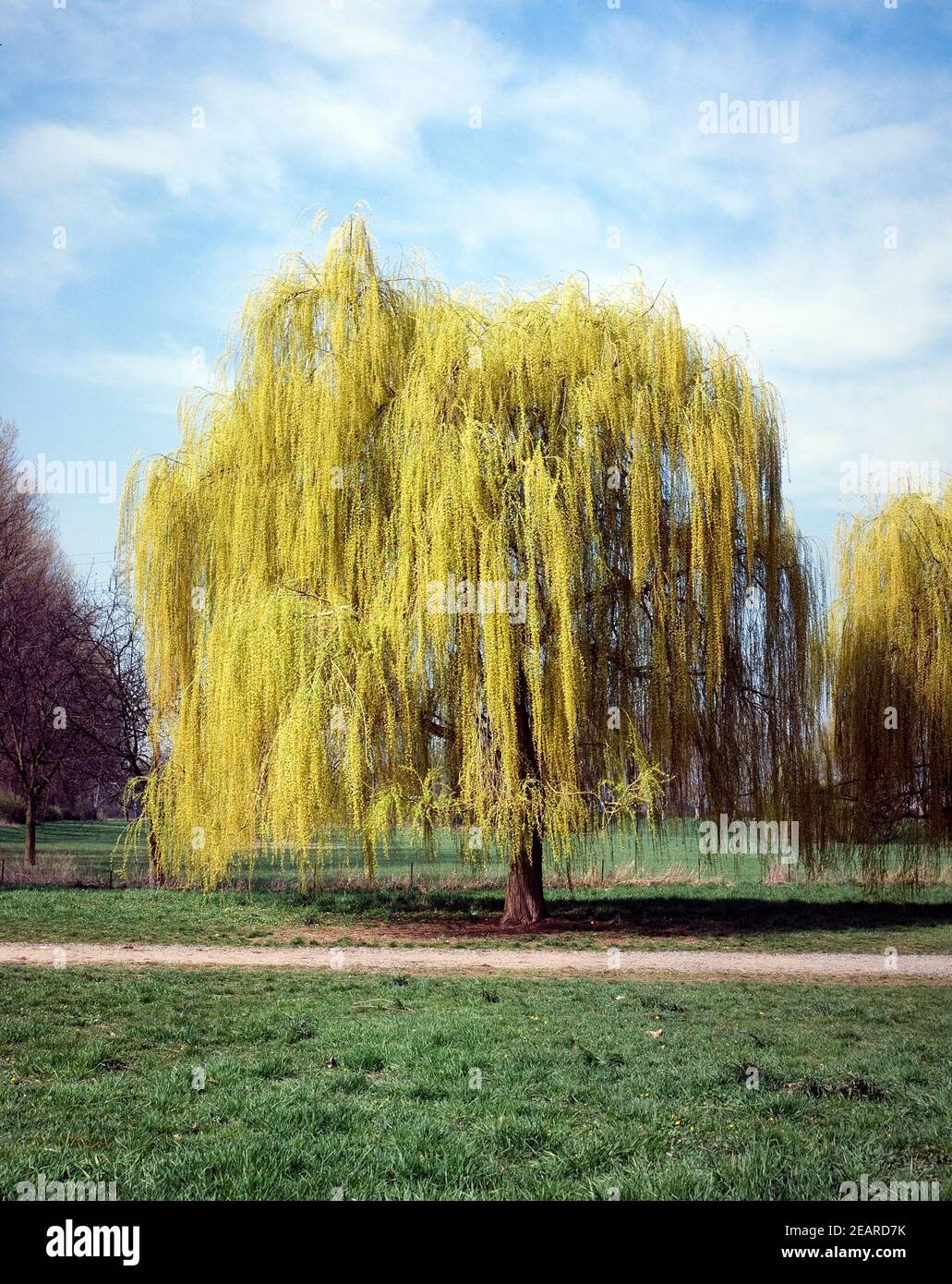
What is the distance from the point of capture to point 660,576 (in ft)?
47.9

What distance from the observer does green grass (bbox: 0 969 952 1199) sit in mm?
4336

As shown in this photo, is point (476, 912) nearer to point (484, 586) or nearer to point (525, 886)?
point (525, 886)

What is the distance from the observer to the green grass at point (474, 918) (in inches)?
538

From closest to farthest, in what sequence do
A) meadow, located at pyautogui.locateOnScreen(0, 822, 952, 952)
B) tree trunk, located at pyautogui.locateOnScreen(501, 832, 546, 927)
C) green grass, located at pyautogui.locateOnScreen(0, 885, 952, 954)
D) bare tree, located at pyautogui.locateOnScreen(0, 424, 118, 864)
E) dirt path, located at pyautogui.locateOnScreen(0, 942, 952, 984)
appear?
1. dirt path, located at pyautogui.locateOnScreen(0, 942, 952, 984)
2. green grass, located at pyautogui.locateOnScreen(0, 885, 952, 954)
3. meadow, located at pyautogui.locateOnScreen(0, 822, 952, 952)
4. tree trunk, located at pyautogui.locateOnScreen(501, 832, 546, 927)
5. bare tree, located at pyautogui.locateOnScreen(0, 424, 118, 864)

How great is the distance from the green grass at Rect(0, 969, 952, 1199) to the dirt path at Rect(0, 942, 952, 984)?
2.05 m

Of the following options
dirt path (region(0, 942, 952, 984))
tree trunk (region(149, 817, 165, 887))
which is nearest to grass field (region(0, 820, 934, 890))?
tree trunk (region(149, 817, 165, 887))

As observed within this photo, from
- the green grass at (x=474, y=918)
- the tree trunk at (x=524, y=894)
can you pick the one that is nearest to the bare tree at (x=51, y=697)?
the green grass at (x=474, y=918)

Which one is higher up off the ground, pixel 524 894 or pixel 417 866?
pixel 524 894

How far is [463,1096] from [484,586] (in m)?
8.94

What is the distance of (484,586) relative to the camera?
13891mm

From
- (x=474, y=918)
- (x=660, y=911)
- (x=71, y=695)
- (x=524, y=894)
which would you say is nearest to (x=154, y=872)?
(x=71, y=695)

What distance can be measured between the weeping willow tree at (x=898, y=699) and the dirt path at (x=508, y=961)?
528cm

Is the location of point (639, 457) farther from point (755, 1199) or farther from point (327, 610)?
point (755, 1199)

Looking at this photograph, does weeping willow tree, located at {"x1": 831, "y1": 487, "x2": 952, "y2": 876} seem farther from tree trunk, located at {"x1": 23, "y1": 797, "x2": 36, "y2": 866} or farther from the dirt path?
tree trunk, located at {"x1": 23, "y1": 797, "x2": 36, "y2": 866}
